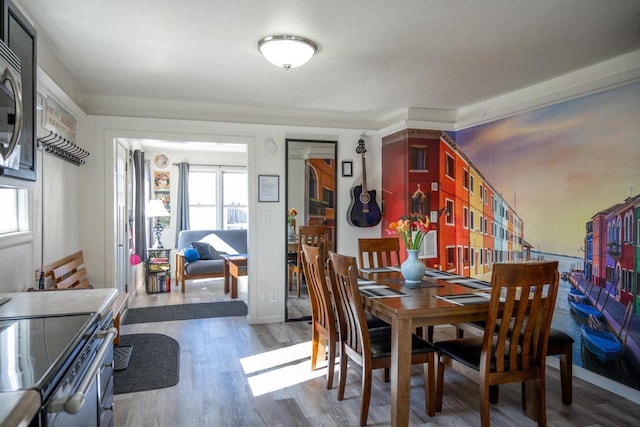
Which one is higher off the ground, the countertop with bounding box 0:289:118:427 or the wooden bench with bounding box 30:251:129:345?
the countertop with bounding box 0:289:118:427

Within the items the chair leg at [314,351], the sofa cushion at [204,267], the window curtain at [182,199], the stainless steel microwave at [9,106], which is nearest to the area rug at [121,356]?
the chair leg at [314,351]

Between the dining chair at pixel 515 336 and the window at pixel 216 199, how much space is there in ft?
18.4

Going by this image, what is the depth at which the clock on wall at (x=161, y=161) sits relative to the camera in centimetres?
691

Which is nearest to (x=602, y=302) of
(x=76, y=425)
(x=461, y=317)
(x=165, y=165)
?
(x=461, y=317)

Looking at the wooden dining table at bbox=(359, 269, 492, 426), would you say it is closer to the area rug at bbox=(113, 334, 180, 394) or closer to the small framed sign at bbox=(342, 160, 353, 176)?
the area rug at bbox=(113, 334, 180, 394)

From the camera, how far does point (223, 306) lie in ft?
17.4

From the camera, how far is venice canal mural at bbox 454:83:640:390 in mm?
2840

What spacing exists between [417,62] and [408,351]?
2004mm

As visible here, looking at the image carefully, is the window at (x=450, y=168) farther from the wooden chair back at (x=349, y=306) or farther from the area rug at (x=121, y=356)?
the area rug at (x=121, y=356)

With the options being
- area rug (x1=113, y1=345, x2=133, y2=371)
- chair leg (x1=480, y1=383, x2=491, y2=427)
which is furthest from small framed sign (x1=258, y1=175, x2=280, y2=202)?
chair leg (x1=480, y1=383, x2=491, y2=427)

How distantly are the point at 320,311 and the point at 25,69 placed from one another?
220 centimetres

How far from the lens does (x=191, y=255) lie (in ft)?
20.5

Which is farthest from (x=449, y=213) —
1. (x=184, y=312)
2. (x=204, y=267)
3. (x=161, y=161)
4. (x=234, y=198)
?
(x=161, y=161)

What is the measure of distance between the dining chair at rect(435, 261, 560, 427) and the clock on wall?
19.0ft
